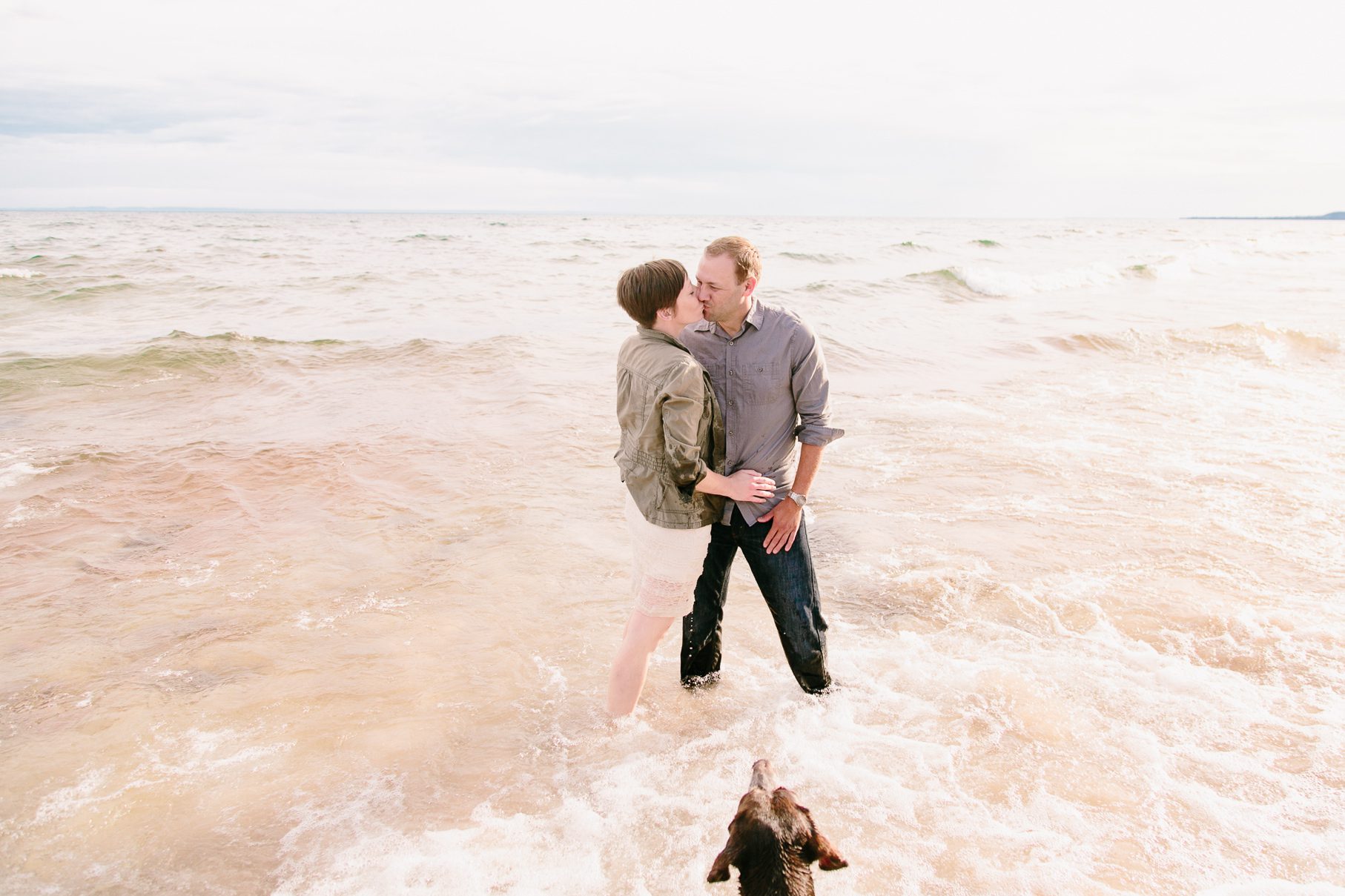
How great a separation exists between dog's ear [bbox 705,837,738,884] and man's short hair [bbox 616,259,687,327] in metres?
2.00

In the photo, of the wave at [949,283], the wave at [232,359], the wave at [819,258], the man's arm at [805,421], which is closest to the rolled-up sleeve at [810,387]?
the man's arm at [805,421]

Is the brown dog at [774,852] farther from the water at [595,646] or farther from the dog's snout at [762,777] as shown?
the water at [595,646]

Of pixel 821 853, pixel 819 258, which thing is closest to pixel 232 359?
pixel 821 853

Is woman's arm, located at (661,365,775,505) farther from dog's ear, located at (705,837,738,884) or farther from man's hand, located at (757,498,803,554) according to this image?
dog's ear, located at (705,837,738,884)

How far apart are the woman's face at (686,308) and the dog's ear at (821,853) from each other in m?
1.97

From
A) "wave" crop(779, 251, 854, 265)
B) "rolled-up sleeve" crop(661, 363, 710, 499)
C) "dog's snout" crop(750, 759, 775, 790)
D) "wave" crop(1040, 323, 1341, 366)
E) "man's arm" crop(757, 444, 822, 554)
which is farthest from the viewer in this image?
"wave" crop(779, 251, 854, 265)

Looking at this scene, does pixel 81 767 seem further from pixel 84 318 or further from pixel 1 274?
pixel 1 274

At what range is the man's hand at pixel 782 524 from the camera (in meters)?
3.62

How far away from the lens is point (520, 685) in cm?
456

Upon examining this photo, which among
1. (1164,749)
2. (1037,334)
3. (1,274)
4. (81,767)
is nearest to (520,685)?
(81,767)

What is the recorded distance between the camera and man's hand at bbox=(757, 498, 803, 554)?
11.9 feet

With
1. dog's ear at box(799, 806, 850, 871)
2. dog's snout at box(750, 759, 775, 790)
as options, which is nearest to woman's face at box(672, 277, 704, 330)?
dog's snout at box(750, 759, 775, 790)

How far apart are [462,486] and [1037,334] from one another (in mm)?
13654

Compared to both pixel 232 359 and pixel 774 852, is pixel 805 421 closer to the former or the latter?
pixel 774 852
